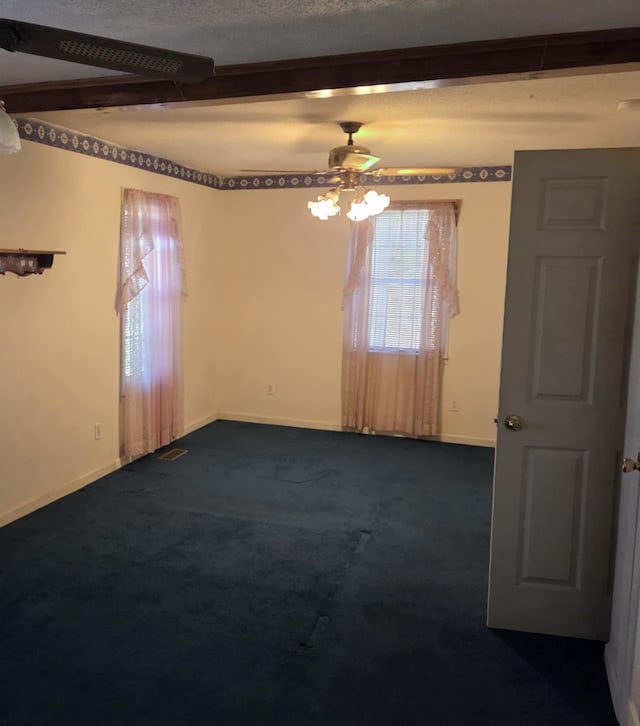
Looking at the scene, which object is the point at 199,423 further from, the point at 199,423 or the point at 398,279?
the point at 398,279

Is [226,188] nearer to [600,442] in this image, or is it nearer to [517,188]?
[517,188]

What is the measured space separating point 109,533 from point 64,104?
235 centimetres

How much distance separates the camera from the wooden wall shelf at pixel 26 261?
3.42 meters

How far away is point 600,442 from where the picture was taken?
2500 mm

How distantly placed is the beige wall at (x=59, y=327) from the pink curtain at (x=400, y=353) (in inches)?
78.8

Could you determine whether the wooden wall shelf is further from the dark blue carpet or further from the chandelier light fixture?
the chandelier light fixture

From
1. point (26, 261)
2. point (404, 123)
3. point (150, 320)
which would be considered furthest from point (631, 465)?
point (150, 320)

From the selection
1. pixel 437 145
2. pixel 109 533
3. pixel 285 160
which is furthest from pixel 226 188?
pixel 109 533

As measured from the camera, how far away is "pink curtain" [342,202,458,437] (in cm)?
535

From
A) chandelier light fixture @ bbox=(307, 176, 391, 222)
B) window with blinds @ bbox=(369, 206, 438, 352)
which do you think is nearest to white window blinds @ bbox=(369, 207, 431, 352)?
window with blinds @ bbox=(369, 206, 438, 352)

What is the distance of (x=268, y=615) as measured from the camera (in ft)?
9.02

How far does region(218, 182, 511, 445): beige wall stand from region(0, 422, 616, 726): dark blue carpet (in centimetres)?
134

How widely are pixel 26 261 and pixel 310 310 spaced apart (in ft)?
9.45

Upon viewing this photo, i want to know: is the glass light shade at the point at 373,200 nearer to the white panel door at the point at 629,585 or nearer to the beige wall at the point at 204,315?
the beige wall at the point at 204,315
